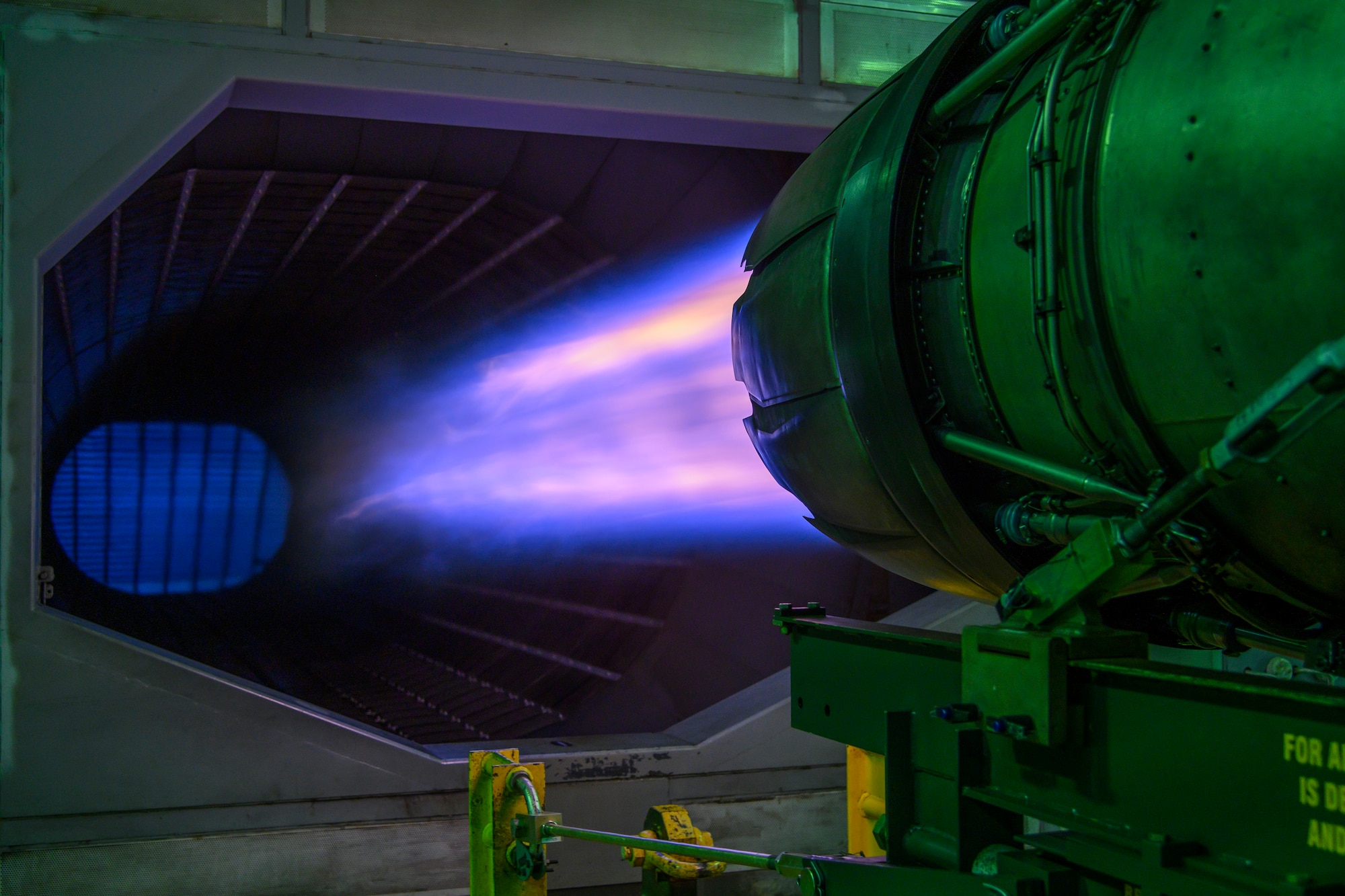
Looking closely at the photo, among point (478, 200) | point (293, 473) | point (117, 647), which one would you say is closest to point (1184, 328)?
point (117, 647)

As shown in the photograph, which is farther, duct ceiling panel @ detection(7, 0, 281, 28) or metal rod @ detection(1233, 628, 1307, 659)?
duct ceiling panel @ detection(7, 0, 281, 28)

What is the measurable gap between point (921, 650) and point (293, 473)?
8145 millimetres

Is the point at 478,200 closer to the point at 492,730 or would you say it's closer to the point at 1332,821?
the point at 492,730

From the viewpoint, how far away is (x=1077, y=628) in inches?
61.5

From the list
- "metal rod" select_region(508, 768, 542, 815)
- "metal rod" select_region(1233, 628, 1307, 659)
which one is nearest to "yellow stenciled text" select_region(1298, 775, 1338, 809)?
"metal rod" select_region(1233, 628, 1307, 659)

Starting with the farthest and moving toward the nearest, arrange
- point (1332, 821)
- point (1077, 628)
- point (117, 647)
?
point (117, 647) < point (1077, 628) < point (1332, 821)

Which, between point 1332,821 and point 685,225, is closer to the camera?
point 1332,821

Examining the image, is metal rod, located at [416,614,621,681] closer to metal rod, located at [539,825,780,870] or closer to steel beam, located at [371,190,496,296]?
steel beam, located at [371,190,496,296]

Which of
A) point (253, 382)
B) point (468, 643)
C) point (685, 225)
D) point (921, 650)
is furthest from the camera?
point (253, 382)

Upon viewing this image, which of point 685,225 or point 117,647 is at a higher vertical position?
point 685,225

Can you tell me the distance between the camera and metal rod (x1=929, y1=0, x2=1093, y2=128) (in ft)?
5.79

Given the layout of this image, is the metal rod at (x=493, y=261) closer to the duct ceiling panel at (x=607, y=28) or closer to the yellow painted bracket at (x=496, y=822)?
the duct ceiling panel at (x=607, y=28)

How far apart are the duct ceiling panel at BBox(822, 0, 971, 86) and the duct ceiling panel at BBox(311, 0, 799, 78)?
20 cm

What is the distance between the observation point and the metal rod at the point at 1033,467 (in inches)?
62.2
